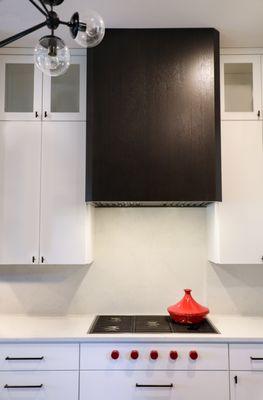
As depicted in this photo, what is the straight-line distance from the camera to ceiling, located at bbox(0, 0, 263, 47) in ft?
6.73

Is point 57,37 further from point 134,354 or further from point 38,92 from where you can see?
point 134,354

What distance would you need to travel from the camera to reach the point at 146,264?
8.85 ft

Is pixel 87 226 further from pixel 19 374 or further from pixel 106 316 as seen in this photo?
pixel 19 374

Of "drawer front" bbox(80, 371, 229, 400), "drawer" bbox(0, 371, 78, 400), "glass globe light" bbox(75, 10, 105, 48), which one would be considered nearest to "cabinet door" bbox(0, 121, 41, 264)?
"drawer" bbox(0, 371, 78, 400)

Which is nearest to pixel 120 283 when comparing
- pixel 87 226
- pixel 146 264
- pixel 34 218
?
pixel 146 264

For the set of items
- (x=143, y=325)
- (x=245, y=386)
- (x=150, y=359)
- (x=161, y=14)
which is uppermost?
(x=161, y=14)

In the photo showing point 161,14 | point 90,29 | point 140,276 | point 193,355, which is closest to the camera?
point 90,29

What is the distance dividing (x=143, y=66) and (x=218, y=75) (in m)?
0.51

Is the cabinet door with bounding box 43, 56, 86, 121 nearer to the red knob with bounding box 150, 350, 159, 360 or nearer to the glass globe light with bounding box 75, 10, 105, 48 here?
the glass globe light with bounding box 75, 10, 105, 48

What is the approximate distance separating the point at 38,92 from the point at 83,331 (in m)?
1.65

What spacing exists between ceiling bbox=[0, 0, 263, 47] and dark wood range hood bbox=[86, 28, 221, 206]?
89mm

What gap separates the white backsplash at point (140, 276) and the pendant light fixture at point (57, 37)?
5.07 ft

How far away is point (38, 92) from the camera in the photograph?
2451 mm

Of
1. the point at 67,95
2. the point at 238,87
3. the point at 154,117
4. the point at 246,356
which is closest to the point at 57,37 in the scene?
the point at 154,117
